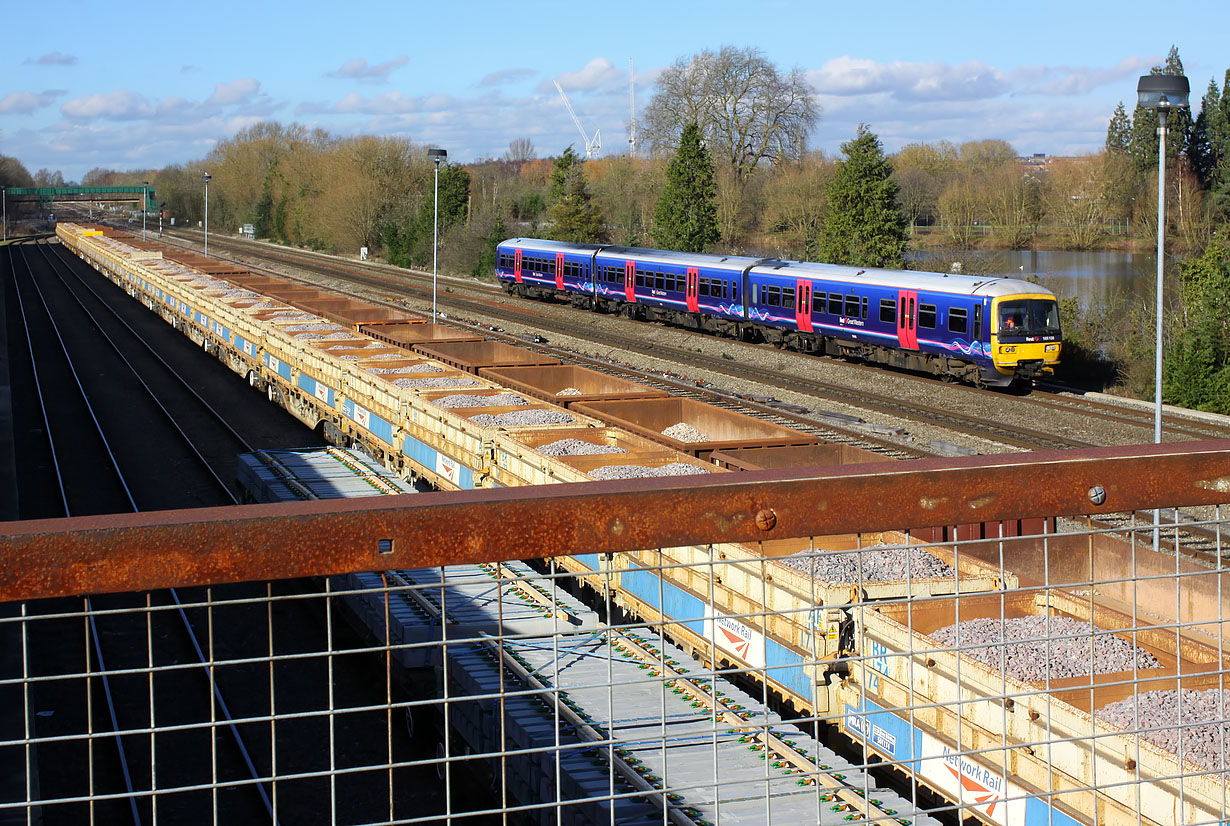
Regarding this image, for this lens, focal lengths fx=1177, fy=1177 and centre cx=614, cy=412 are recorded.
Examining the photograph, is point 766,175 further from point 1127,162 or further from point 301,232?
point 301,232

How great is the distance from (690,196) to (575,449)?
40.1 meters

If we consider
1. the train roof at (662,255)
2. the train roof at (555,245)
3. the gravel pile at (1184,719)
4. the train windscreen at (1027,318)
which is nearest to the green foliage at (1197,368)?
the train windscreen at (1027,318)

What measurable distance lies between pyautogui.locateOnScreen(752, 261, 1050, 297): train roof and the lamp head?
33.9ft

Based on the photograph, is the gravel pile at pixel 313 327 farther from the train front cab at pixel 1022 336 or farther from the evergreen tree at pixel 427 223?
the evergreen tree at pixel 427 223

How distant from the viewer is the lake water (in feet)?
123

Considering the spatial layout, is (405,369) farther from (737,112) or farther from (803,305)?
(737,112)

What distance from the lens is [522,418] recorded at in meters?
15.2

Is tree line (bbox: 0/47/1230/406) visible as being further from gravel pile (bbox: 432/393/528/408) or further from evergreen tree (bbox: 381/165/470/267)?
gravel pile (bbox: 432/393/528/408)

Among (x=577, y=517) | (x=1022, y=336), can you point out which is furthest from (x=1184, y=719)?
(x=1022, y=336)

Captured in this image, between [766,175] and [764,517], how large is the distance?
6662cm

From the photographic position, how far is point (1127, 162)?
53281 mm

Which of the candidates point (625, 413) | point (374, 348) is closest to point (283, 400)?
point (374, 348)

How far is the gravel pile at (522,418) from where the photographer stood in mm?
14750

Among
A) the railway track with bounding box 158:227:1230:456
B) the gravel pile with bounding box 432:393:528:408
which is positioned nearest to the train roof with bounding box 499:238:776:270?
the railway track with bounding box 158:227:1230:456
